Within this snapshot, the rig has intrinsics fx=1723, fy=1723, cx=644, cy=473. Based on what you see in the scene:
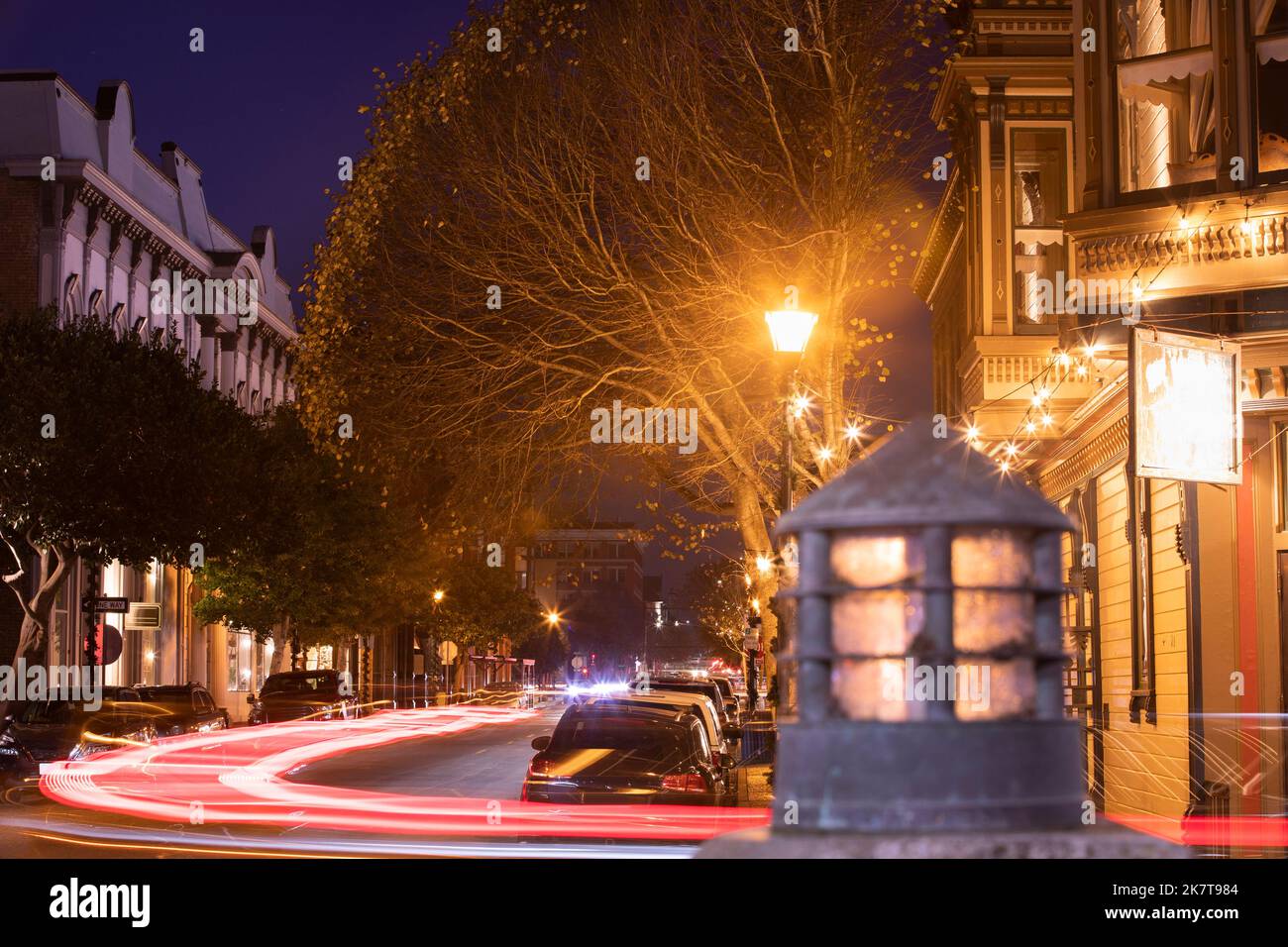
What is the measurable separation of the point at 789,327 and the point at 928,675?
1185cm

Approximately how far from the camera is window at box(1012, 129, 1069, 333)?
24609mm

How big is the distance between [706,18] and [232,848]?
42.3 ft

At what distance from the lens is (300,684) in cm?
4512

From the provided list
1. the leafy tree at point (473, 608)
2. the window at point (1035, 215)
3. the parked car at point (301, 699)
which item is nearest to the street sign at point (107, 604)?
the parked car at point (301, 699)

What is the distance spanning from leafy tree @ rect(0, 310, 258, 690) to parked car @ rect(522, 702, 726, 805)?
22.3 meters

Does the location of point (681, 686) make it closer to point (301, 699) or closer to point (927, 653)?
point (301, 699)

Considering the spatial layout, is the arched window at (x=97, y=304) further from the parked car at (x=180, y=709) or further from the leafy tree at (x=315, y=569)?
the parked car at (x=180, y=709)

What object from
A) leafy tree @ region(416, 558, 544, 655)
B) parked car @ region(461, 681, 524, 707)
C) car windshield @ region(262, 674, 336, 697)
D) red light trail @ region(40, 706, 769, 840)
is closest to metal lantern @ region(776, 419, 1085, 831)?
red light trail @ region(40, 706, 769, 840)

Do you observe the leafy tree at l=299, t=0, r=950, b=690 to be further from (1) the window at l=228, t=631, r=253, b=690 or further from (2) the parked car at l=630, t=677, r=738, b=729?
(1) the window at l=228, t=631, r=253, b=690

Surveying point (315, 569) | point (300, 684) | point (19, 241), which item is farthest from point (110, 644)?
point (315, 569)

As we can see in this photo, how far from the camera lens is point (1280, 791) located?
12.5m

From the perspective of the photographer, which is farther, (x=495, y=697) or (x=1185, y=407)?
(x=495, y=697)
